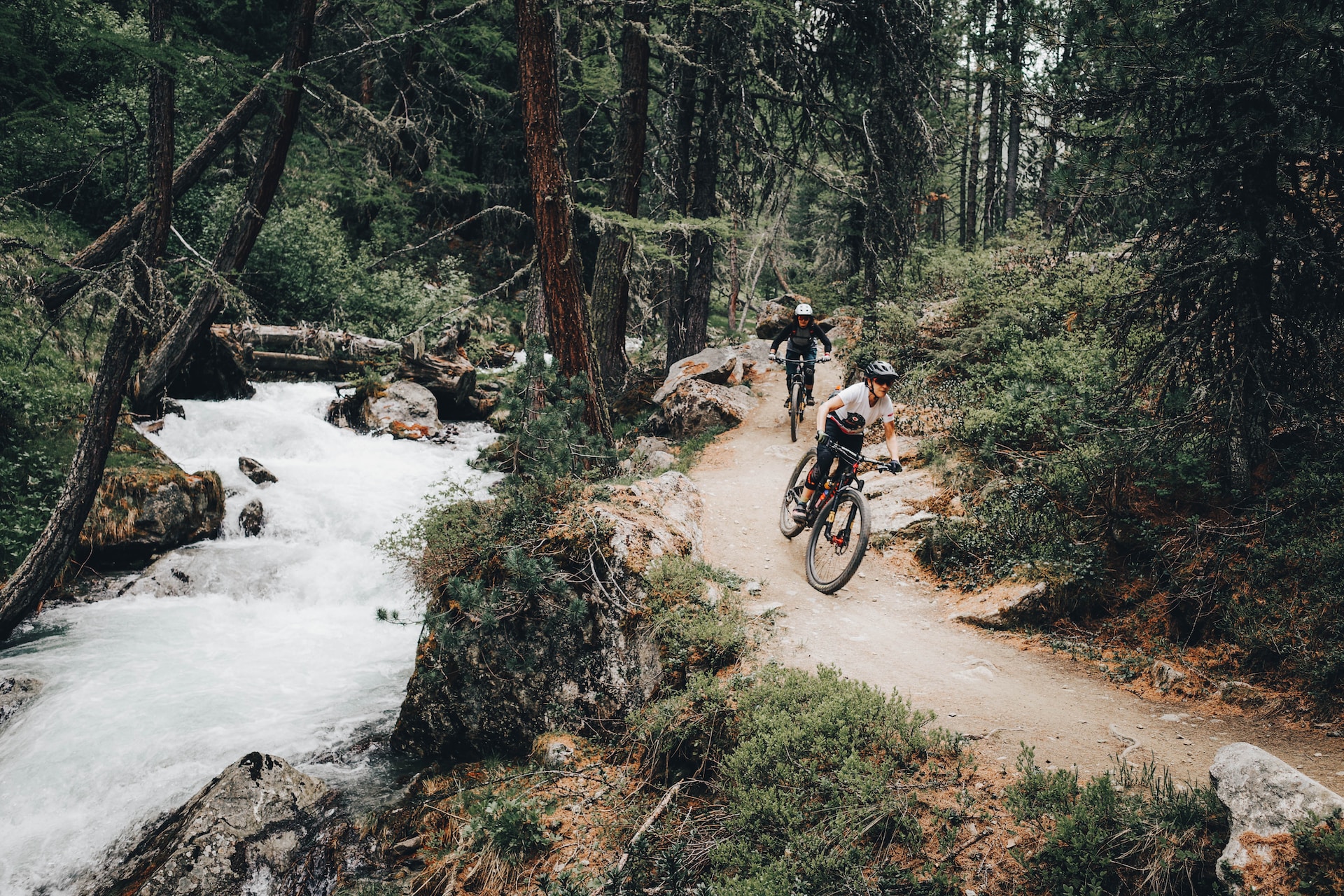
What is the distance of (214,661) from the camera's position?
7.97 metres

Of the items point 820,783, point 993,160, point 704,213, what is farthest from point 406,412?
point 993,160

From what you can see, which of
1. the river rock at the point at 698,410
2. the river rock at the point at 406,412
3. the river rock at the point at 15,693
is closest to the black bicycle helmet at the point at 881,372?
the river rock at the point at 698,410

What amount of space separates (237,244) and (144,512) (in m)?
5.59

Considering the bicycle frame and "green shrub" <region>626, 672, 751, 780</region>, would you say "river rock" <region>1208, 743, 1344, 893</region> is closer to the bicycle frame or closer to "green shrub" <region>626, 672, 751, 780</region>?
"green shrub" <region>626, 672, 751, 780</region>

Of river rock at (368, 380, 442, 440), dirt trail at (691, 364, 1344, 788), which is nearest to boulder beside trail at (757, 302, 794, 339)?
river rock at (368, 380, 442, 440)

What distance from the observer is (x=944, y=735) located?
170 inches

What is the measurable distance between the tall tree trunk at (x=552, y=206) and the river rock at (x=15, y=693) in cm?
652

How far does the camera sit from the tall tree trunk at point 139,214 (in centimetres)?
956

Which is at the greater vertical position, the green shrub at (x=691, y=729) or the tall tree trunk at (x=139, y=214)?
the tall tree trunk at (x=139, y=214)

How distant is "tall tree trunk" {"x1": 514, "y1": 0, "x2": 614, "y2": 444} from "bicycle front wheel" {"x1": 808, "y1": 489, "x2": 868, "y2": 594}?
2.93m

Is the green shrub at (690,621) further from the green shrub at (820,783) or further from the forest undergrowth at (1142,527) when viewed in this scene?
the forest undergrowth at (1142,527)

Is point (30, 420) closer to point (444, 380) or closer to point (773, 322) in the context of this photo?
point (444, 380)

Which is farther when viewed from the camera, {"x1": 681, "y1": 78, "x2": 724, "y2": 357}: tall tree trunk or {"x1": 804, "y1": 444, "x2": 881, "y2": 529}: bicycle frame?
{"x1": 681, "y1": 78, "x2": 724, "y2": 357}: tall tree trunk

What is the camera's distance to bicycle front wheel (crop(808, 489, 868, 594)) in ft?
21.7
